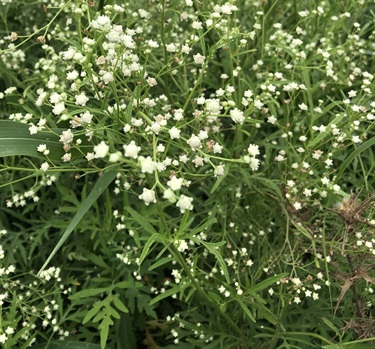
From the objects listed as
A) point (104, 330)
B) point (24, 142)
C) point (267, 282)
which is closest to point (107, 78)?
point (24, 142)

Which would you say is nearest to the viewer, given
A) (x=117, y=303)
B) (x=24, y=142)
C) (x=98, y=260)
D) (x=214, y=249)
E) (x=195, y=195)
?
(x=214, y=249)

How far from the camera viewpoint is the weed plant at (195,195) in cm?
179

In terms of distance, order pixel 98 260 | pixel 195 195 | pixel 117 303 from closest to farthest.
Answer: pixel 117 303
pixel 98 260
pixel 195 195

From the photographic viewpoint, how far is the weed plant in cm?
179

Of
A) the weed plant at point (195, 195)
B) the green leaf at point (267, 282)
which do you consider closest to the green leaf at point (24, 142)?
the weed plant at point (195, 195)

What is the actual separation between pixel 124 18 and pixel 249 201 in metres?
1.18

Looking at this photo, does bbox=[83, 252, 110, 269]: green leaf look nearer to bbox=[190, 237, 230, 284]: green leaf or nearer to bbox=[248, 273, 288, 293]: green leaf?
bbox=[248, 273, 288, 293]: green leaf

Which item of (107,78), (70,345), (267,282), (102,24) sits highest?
(102,24)

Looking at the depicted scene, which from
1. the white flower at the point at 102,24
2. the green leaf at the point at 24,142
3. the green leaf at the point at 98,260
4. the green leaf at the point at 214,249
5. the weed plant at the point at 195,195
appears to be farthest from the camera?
the green leaf at the point at 98,260

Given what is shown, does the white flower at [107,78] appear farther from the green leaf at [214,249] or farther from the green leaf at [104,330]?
the green leaf at [104,330]

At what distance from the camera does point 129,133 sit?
167cm

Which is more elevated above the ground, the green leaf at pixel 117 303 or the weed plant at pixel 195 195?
the weed plant at pixel 195 195

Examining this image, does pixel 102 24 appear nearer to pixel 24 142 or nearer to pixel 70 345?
pixel 24 142

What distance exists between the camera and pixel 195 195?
2.80 meters
